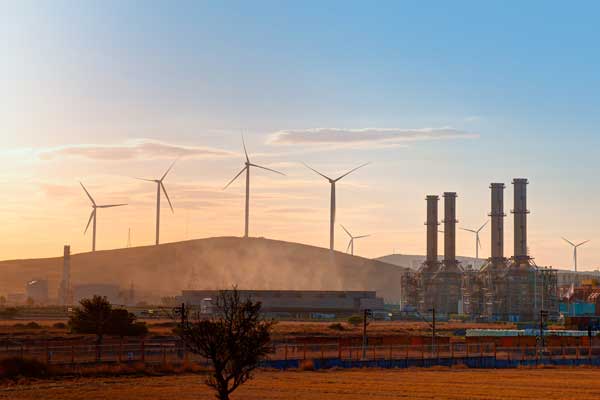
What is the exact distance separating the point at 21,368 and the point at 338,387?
64.3 ft

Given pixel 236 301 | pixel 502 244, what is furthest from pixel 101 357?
pixel 502 244

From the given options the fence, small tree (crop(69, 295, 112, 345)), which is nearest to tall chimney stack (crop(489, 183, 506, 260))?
the fence

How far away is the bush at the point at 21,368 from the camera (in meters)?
60.0

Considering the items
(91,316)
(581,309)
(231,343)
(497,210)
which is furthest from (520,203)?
(231,343)

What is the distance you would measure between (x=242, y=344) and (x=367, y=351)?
4964cm

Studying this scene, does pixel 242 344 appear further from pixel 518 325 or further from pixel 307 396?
pixel 518 325

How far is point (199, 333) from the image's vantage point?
125 feet

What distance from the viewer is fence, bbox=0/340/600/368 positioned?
232 ft

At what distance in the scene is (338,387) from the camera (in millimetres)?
55656

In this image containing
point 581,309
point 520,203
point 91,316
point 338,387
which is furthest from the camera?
point 520,203

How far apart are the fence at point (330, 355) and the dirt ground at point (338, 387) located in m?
6.37

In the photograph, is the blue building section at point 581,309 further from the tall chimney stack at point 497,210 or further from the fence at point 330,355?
the fence at point 330,355

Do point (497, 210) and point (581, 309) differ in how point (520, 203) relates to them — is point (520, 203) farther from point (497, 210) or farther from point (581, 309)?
point (581, 309)

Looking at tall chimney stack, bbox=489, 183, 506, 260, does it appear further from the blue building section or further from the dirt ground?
the dirt ground
